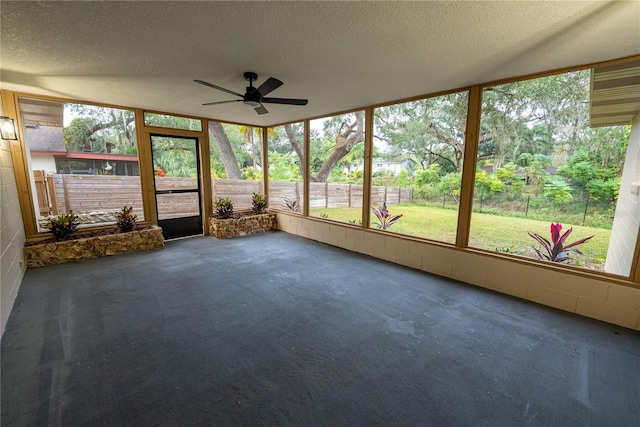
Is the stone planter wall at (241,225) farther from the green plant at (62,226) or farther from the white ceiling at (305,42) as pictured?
the white ceiling at (305,42)

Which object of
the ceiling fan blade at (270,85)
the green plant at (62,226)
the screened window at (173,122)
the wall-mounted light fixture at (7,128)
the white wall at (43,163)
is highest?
the screened window at (173,122)

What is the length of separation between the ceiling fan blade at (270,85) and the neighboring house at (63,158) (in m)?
3.42

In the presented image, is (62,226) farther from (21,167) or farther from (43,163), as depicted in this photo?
(43,163)

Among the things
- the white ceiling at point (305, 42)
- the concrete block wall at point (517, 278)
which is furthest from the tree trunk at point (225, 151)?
the concrete block wall at point (517, 278)

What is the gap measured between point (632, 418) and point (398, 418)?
138 centimetres

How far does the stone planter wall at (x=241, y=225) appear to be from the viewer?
5555 millimetres

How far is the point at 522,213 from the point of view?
318 cm

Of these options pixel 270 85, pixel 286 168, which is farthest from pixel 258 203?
pixel 270 85

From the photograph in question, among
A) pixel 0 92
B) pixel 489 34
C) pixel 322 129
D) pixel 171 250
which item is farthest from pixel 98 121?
pixel 489 34

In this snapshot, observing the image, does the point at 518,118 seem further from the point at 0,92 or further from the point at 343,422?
the point at 0,92

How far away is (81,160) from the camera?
15.8 ft

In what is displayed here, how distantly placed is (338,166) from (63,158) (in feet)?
18.9

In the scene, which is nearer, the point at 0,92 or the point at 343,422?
the point at 343,422

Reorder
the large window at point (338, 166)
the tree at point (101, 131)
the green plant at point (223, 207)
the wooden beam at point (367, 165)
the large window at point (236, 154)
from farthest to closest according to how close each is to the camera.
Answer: the large window at point (236, 154) → the green plant at point (223, 207) → the large window at point (338, 166) → the tree at point (101, 131) → the wooden beam at point (367, 165)
